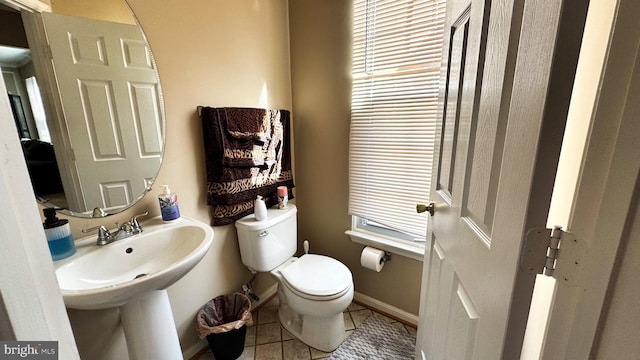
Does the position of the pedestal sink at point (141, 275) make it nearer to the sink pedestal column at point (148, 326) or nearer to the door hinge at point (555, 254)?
the sink pedestal column at point (148, 326)

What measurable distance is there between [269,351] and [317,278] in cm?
56

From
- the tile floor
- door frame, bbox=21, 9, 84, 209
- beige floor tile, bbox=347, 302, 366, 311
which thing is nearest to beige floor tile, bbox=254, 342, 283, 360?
the tile floor

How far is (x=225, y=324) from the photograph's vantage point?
4.64 feet

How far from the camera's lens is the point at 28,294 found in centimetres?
39

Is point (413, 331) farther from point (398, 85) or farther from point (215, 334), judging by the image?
point (398, 85)

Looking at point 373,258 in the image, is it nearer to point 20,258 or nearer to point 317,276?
point 317,276

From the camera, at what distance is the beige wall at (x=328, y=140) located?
1.63 metres

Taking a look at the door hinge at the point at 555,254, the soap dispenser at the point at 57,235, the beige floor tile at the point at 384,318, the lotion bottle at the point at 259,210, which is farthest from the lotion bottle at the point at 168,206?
the beige floor tile at the point at 384,318

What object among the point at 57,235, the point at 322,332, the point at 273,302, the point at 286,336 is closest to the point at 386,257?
the point at 322,332

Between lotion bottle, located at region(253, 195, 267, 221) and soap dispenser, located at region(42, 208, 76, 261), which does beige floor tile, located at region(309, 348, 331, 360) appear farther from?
soap dispenser, located at region(42, 208, 76, 261)

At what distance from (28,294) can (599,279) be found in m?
0.84

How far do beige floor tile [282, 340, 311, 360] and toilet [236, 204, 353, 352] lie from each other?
34mm

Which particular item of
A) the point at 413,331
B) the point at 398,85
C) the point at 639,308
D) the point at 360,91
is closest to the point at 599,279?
the point at 639,308

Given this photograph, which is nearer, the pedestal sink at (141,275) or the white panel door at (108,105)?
the pedestal sink at (141,275)
